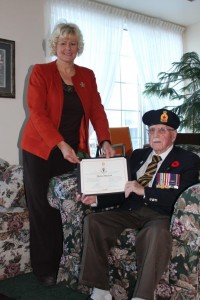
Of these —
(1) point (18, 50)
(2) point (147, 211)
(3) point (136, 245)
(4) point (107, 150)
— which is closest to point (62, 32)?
(4) point (107, 150)

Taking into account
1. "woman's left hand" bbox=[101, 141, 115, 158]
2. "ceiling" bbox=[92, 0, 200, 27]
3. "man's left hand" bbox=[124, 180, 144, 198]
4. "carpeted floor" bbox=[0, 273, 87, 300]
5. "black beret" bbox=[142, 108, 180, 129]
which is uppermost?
"ceiling" bbox=[92, 0, 200, 27]

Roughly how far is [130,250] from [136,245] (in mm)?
87

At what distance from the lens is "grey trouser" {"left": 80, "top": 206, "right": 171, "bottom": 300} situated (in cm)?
143

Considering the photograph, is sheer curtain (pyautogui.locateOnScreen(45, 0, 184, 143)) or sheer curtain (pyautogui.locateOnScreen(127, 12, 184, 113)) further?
sheer curtain (pyautogui.locateOnScreen(127, 12, 184, 113))

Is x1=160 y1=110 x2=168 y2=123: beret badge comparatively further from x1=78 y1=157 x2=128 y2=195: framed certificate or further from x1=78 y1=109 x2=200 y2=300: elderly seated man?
x1=78 y1=157 x2=128 y2=195: framed certificate

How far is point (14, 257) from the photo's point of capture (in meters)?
2.24

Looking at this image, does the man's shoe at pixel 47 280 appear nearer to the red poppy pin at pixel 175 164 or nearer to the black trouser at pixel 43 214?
the black trouser at pixel 43 214

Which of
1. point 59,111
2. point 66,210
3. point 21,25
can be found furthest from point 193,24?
point 66,210

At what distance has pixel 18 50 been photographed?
367 centimetres

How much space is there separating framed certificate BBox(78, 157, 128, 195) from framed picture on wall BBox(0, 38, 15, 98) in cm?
206

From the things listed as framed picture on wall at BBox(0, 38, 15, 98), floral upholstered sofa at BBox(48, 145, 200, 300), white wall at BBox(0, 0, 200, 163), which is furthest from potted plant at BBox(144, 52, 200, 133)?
floral upholstered sofa at BBox(48, 145, 200, 300)

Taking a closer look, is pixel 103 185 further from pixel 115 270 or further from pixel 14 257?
pixel 14 257

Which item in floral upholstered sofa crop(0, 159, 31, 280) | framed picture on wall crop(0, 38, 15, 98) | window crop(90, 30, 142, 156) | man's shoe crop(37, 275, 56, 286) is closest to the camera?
man's shoe crop(37, 275, 56, 286)

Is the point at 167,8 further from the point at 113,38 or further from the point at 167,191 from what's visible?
the point at 167,191
